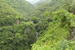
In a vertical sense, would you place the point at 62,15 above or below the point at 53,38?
above

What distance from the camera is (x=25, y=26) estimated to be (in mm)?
11047

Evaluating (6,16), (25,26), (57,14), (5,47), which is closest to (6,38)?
(5,47)

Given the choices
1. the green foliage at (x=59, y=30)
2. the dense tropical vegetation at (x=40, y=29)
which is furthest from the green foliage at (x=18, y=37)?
the green foliage at (x=59, y=30)

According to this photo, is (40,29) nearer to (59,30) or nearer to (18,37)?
(18,37)

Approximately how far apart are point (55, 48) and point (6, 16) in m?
7.63

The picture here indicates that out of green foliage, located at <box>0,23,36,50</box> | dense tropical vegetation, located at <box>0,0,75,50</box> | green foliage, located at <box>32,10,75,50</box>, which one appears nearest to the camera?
green foliage, located at <box>32,10,75,50</box>

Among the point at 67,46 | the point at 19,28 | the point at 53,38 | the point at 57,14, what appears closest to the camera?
the point at 67,46

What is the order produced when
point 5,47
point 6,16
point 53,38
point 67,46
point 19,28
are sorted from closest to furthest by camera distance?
point 67,46, point 53,38, point 5,47, point 19,28, point 6,16

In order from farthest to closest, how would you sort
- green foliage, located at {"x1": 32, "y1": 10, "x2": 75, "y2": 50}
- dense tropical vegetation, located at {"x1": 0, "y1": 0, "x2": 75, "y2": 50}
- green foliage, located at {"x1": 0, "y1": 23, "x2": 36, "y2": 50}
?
green foliage, located at {"x1": 0, "y1": 23, "x2": 36, "y2": 50}, dense tropical vegetation, located at {"x1": 0, "y1": 0, "x2": 75, "y2": 50}, green foliage, located at {"x1": 32, "y1": 10, "x2": 75, "y2": 50}

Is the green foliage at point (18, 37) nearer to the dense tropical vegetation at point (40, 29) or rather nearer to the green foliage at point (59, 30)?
the dense tropical vegetation at point (40, 29)

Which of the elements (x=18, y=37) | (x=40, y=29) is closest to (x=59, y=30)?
(x=40, y=29)

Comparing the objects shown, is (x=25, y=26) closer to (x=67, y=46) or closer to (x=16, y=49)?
(x=16, y=49)

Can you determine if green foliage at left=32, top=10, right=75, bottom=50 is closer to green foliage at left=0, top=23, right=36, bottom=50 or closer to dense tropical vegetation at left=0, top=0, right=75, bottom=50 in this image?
dense tropical vegetation at left=0, top=0, right=75, bottom=50

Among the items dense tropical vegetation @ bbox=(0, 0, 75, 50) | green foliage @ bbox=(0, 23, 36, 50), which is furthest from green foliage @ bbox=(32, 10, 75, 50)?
green foliage @ bbox=(0, 23, 36, 50)
